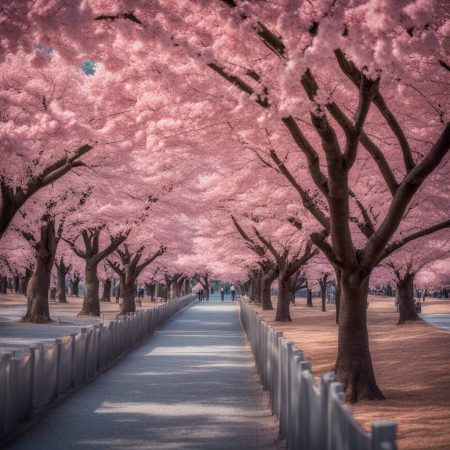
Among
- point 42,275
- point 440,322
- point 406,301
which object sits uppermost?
point 42,275

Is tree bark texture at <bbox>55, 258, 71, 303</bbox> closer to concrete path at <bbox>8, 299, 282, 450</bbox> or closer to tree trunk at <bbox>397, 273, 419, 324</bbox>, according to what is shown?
tree trunk at <bbox>397, 273, 419, 324</bbox>

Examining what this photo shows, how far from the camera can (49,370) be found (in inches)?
388

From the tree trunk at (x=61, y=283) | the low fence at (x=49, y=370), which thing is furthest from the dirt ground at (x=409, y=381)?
the tree trunk at (x=61, y=283)

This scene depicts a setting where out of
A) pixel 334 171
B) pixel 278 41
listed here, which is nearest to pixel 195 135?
pixel 334 171

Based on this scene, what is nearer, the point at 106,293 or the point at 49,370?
the point at 49,370

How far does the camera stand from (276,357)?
9.84 m

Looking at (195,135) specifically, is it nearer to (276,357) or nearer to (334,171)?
(334,171)

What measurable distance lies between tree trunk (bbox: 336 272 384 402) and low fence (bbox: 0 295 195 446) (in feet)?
15.1

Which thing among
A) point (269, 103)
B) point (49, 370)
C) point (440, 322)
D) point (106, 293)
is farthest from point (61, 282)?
point (269, 103)

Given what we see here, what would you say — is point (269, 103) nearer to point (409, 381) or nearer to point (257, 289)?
point (409, 381)

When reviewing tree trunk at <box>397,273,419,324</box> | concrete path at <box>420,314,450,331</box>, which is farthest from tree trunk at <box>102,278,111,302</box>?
tree trunk at <box>397,273,419,324</box>

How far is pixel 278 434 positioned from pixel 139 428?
1814 mm

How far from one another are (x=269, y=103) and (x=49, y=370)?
5.13m

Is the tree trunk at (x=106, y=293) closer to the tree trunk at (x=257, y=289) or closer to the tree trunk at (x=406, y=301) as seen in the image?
the tree trunk at (x=257, y=289)
